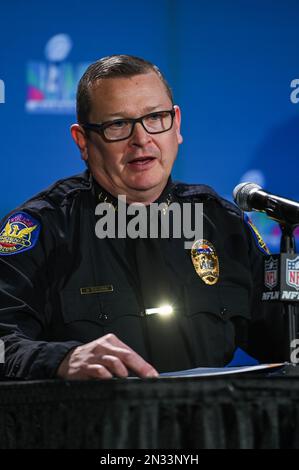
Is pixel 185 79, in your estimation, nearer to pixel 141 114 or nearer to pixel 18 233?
pixel 141 114

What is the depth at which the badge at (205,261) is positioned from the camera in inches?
78.4

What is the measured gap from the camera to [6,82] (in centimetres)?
237

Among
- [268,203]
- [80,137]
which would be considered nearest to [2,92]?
[80,137]

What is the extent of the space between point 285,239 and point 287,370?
0.25 meters

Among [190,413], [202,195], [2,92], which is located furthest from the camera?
[2,92]

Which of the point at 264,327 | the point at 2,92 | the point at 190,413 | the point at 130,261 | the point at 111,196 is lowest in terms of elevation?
the point at 190,413

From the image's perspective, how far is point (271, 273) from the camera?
1425mm

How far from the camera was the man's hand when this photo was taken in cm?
121

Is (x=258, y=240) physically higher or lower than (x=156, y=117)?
lower

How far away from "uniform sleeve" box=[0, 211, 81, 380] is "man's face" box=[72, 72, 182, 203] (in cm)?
22

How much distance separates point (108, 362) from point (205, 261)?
2.74 ft

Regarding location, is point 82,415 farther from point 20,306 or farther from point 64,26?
point 64,26
